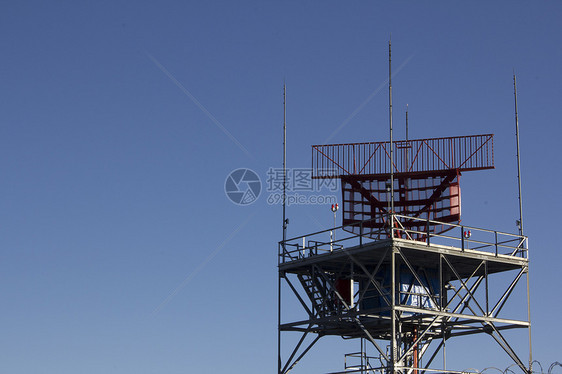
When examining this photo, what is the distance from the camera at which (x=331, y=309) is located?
56719 millimetres

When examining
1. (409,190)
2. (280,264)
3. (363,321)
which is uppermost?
(409,190)

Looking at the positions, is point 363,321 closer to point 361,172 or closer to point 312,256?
point 312,256

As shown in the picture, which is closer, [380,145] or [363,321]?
[363,321]

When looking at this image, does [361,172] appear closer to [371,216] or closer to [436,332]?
[371,216]

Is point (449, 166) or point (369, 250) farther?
point (449, 166)

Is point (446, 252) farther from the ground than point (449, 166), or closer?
closer

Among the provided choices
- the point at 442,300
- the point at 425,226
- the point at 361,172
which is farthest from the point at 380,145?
the point at 442,300

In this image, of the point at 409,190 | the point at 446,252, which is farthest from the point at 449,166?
the point at 446,252

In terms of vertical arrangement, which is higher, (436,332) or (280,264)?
(280,264)

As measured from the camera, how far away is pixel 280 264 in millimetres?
58156

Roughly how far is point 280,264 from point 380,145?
872 centimetres

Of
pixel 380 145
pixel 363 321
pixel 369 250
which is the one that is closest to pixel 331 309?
pixel 363 321

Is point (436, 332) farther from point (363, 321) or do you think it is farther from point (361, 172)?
point (361, 172)

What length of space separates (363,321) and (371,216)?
20.3ft
